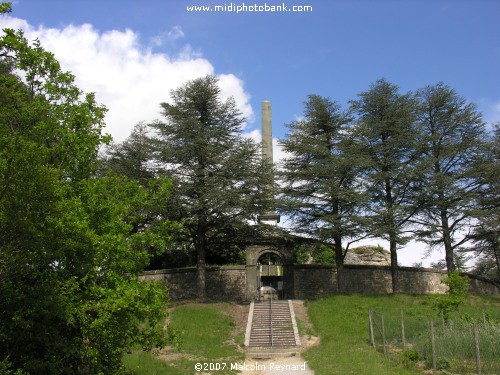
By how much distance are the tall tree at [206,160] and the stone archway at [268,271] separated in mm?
2657

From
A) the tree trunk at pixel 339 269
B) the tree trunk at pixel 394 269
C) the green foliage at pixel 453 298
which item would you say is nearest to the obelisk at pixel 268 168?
the tree trunk at pixel 339 269

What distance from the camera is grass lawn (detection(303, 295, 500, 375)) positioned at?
1470 centimetres

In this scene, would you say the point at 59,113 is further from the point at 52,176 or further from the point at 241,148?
the point at 241,148

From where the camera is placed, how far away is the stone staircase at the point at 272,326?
762 inches

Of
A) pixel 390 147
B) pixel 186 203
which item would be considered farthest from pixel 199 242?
Answer: pixel 390 147

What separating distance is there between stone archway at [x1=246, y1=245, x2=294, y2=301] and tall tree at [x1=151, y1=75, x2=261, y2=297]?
2.66m

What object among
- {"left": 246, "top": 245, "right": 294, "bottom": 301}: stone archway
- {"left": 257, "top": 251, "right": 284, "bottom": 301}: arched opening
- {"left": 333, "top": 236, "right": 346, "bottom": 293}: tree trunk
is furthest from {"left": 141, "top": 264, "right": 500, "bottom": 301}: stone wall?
{"left": 333, "top": 236, "right": 346, "bottom": 293}: tree trunk

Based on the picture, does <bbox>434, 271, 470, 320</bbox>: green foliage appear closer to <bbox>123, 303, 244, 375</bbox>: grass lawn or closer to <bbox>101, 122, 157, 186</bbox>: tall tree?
<bbox>123, 303, 244, 375</bbox>: grass lawn

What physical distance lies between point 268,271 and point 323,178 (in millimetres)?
7358

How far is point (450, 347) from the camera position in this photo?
513 inches

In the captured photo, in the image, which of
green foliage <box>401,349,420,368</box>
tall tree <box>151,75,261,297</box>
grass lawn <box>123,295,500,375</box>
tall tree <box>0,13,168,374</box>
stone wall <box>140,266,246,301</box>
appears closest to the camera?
tall tree <box>0,13,168,374</box>

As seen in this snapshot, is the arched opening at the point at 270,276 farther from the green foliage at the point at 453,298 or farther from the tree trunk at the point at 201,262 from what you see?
the green foliage at the point at 453,298

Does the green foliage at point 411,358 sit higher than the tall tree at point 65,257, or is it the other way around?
the tall tree at point 65,257

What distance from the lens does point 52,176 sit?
25.4 ft
